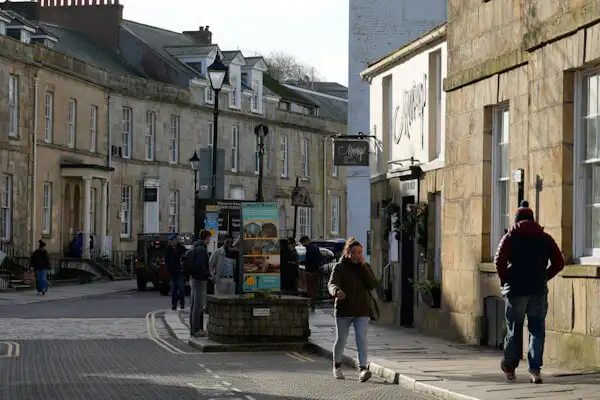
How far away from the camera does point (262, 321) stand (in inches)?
872

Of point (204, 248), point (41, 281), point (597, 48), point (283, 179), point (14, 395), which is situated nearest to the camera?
point (14, 395)

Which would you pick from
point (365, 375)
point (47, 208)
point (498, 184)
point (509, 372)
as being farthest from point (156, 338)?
point (47, 208)

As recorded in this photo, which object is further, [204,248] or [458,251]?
[204,248]

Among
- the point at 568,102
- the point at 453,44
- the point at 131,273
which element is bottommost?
the point at 131,273

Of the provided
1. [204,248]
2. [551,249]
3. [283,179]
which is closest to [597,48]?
[551,249]

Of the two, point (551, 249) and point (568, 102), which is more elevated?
point (568, 102)

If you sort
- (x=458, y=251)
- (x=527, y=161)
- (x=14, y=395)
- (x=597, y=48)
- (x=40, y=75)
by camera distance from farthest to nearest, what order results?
(x=40, y=75)
(x=458, y=251)
(x=527, y=161)
(x=597, y=48)
(x=14, y=395)

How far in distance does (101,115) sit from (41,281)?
19094 mm

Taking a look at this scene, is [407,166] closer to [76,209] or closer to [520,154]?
[520,154]

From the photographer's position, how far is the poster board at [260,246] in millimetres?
24109

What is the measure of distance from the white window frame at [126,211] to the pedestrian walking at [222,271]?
114 feet

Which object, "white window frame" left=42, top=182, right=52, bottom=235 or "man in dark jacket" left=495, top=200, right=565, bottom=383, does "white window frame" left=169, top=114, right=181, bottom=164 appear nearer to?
"white window frame" left=42, top=182, right=52, bottom=235

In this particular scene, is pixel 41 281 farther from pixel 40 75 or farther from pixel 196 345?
pixel 196 345

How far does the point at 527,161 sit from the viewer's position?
18719mm
